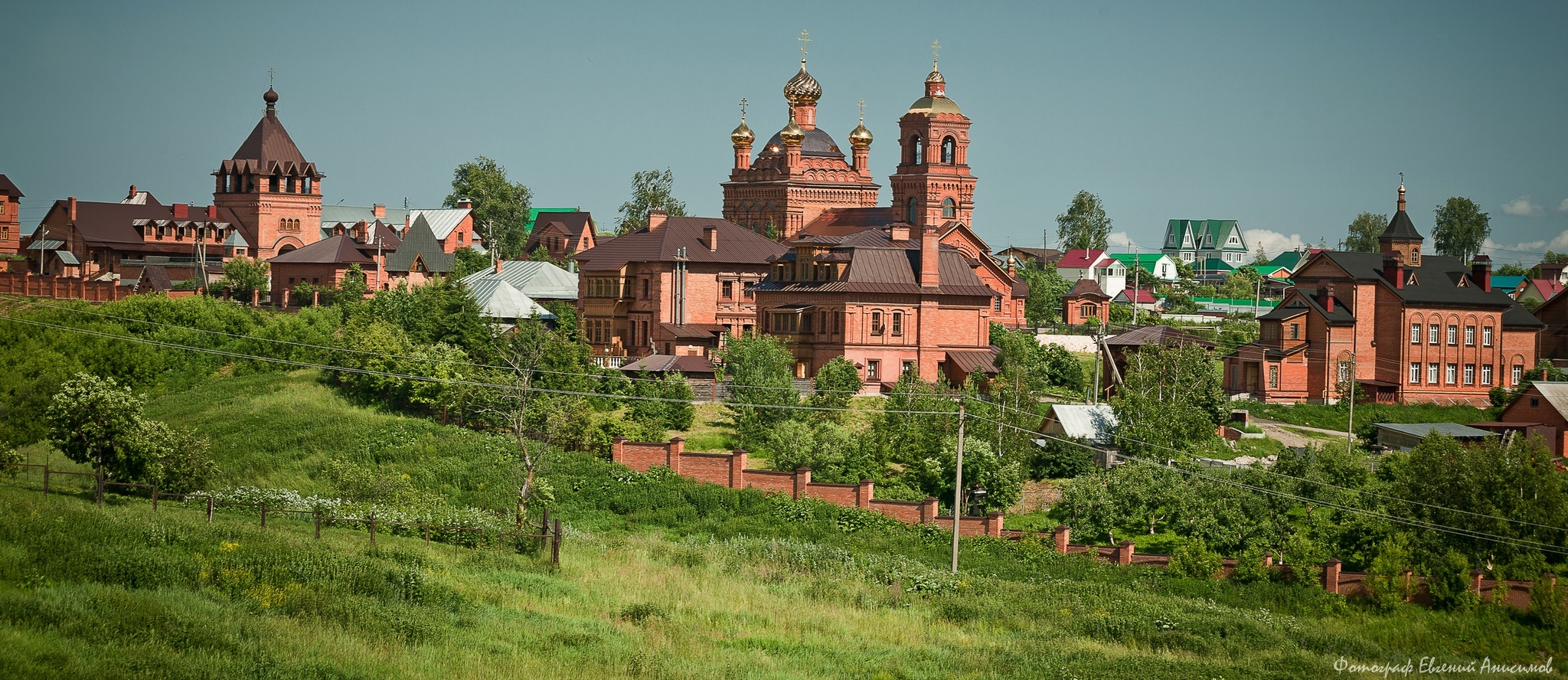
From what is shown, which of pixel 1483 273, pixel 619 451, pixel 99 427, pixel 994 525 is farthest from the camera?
pixel 1483 273

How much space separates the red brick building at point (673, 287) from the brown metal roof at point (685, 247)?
0.14 feet

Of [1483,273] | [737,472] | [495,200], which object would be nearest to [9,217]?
[495,200]

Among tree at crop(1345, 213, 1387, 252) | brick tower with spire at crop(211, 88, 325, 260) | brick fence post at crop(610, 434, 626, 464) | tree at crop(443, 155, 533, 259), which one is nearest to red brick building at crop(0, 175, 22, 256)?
brick tower with spire at crop(211, 88, 325, 260)

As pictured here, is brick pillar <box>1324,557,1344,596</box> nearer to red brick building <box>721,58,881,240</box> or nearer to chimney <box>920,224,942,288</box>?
chimney <box>920,224,942,288</box>

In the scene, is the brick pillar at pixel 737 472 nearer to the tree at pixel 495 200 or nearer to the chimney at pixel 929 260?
the chimney at pixel 929 260

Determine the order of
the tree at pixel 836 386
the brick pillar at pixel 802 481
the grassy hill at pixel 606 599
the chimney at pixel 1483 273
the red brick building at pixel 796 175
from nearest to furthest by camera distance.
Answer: the grassy hill at pixel 606 599
the brick pillar at pixel 802 481
the tree at pixel 836 386
the chimney at pixel 1483 273
the red brick building at pixel 796 175

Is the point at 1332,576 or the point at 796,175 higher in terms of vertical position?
the point at 796,175

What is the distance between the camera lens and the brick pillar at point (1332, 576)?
34.7 metres

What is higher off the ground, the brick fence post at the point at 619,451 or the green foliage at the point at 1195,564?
the brick fence post at the point at 619,451

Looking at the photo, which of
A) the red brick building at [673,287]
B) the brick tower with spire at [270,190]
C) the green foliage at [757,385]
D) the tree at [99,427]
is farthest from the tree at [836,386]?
the brick tower with spire at [270,190]

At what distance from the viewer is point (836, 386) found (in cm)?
5019

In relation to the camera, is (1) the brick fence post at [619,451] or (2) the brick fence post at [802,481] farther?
(1) the brick fence post at [619,451]

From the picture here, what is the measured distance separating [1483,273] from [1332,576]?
3685cm

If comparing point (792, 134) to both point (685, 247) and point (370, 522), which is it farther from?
point (370, 522)
